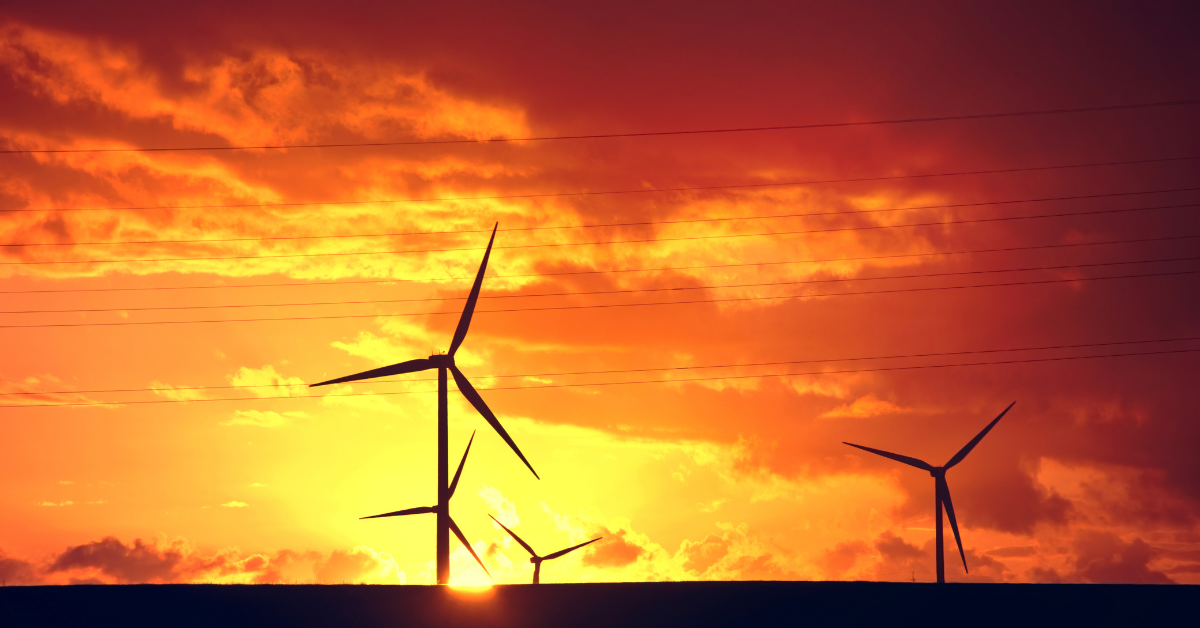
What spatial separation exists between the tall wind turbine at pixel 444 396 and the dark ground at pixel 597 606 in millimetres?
24854

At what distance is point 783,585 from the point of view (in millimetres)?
45188

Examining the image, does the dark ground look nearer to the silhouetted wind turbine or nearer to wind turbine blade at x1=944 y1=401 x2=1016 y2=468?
the silhouetted wind turbine

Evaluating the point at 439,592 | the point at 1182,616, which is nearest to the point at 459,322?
the point at 439,592

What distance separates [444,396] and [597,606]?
30.3m

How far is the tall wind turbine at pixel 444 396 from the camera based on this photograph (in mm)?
68312

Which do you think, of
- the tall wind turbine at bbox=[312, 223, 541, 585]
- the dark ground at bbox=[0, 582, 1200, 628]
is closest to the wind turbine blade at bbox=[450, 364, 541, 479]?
the tall wind turbine at bbox=[312, 223, 541, 585]

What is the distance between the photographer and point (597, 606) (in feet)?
136

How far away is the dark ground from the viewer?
4022 cm

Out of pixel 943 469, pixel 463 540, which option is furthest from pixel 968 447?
pixel 463 540

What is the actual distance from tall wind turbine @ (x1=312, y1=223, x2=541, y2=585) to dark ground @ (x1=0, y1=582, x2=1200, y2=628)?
24854mm

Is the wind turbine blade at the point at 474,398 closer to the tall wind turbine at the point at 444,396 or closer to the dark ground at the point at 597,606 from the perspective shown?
the tall wind turbine at the point at 444,396

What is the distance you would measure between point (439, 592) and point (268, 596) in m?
6.08

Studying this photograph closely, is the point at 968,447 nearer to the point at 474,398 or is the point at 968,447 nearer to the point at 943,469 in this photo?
the point at 943,469

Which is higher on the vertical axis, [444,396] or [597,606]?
[444,396]
